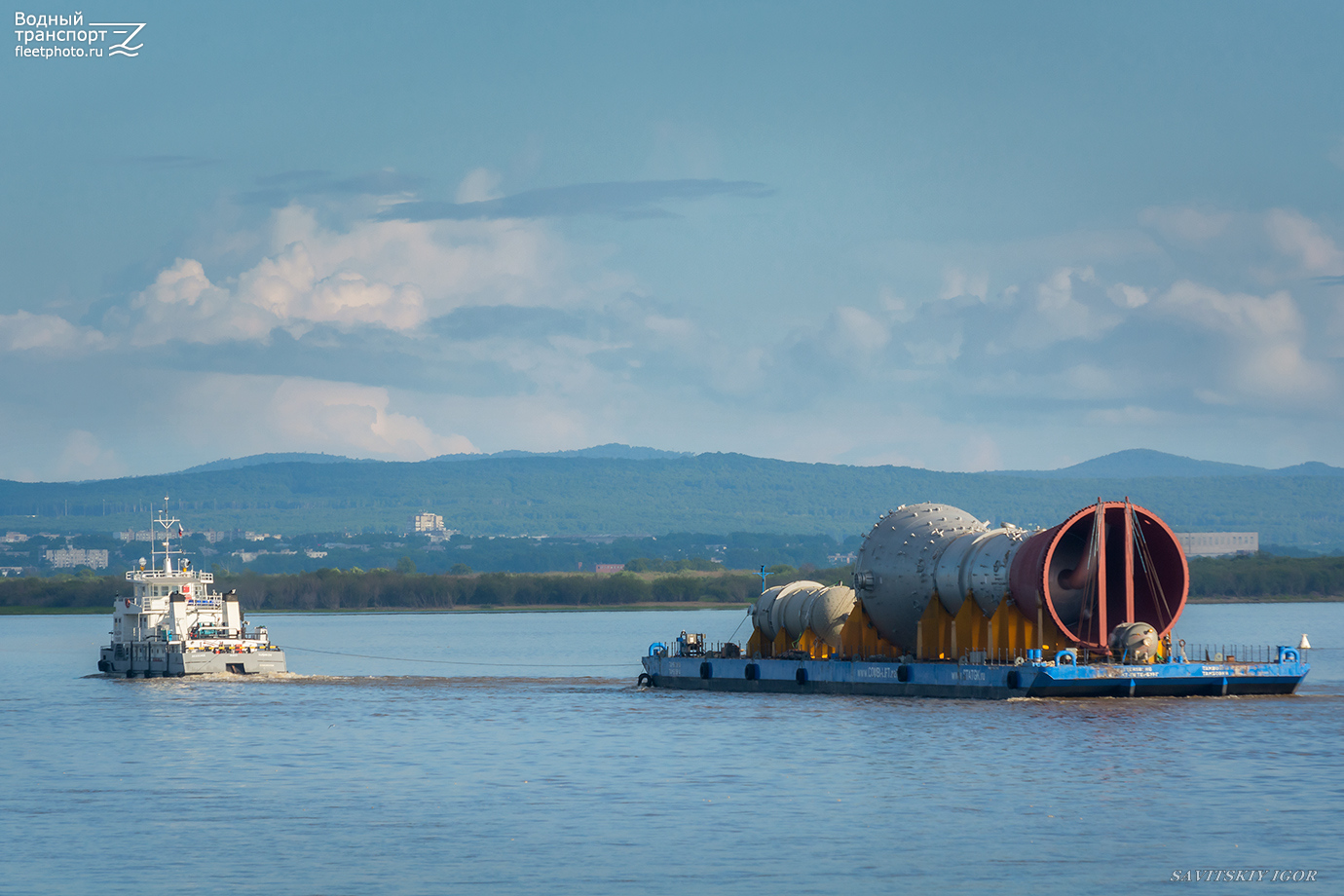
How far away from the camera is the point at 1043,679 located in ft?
241

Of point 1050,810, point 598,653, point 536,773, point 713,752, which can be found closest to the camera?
point 1050,810

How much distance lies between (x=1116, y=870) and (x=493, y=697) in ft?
189

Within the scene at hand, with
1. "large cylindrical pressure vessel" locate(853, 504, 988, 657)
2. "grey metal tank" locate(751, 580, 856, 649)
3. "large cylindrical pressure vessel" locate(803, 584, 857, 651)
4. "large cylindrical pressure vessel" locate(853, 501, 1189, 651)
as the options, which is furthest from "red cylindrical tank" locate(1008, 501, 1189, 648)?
"large cylindrical pressure vessel" locate(803, 584, 857, 651)

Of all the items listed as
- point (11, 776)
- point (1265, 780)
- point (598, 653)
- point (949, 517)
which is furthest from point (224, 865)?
point (598, 653)

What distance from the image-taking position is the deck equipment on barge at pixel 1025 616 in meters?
74.4

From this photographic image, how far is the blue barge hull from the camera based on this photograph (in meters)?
73.8

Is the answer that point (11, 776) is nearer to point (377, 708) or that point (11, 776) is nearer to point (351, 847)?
point (351, 847)

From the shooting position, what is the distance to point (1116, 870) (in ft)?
128

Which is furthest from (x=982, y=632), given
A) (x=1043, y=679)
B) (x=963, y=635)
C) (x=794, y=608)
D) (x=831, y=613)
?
(x=794, y=608)

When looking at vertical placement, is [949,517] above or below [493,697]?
above

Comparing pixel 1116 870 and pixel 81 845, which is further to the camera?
pixel 81 845

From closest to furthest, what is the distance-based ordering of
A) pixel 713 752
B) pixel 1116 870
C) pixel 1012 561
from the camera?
pixel 1116 870
pixel 713 752
pixel 1012 561

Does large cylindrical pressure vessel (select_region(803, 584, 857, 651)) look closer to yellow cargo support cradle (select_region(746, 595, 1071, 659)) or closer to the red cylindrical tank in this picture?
yellow cargo support cradle (select_region(746, 595, 1071, 659))

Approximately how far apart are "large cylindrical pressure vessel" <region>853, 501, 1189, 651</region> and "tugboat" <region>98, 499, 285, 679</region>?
134 feet
